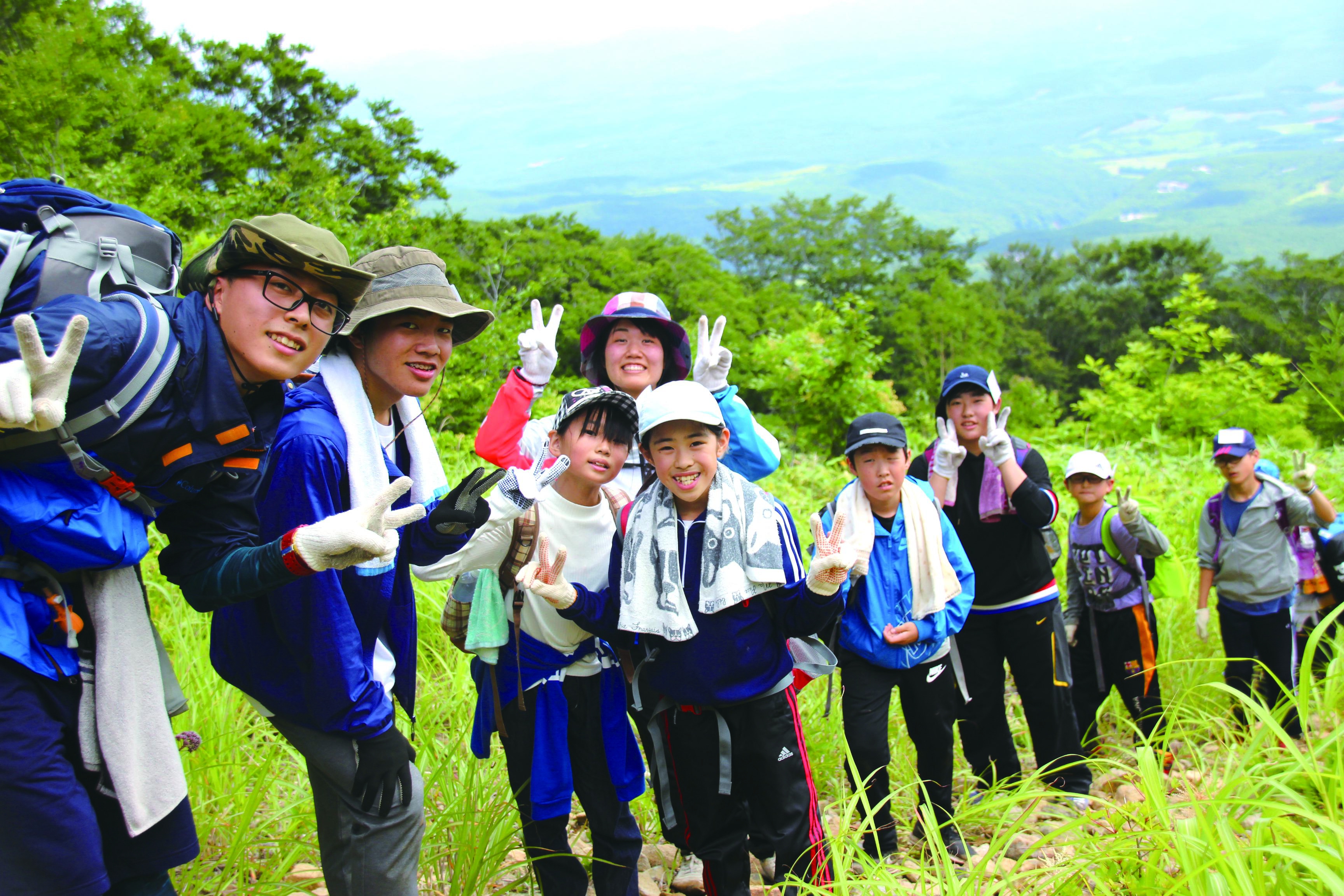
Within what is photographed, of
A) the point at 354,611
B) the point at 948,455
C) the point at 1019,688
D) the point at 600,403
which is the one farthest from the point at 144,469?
the point at 1019,688

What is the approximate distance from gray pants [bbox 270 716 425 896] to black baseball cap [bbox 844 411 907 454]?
6.30 ft

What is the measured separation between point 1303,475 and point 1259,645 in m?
0.94

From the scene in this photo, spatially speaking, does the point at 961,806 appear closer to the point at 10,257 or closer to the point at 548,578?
the point at 548,578

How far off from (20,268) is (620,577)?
1571mm

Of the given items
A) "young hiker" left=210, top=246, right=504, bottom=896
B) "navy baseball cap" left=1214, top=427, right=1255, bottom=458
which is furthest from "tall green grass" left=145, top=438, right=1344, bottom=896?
"navy baseball cap" left=1214, top=427, right=1255, bottom=458

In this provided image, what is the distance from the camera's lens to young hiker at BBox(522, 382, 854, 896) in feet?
7.58

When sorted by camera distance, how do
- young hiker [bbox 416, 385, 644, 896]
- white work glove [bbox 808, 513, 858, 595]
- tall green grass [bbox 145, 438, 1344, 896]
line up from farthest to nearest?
young hiker [bbox 416, 385, 644, 896]
white work glove [bbox 808, 513, 858, 595]
tall green grass [bbox 145, 438, 1344, 896]

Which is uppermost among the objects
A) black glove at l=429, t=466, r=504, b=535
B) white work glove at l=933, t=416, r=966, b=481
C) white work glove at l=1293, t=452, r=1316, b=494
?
black glove at l=429, t=466, r=504, b=535

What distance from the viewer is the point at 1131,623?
12.7 feet

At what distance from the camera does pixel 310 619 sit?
68.0 inches

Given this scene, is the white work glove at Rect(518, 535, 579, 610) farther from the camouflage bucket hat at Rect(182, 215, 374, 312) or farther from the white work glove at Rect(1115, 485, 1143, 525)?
the white work glove at Rect(1115, 485, 1143, 525)

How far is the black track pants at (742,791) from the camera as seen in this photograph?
236cm

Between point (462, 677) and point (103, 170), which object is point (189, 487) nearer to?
point (462, 677)

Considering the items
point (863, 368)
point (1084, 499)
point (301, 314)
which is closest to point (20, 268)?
point (301, 314)
